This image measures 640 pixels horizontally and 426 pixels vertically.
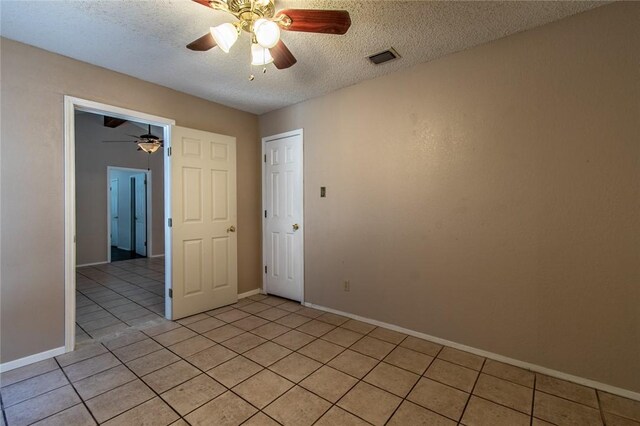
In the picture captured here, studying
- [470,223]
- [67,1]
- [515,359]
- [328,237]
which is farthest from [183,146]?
[515,359]

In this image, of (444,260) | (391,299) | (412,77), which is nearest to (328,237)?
(391,299)

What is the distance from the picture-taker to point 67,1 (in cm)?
184

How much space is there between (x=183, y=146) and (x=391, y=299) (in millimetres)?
2816

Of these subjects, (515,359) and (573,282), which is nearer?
(573,282)

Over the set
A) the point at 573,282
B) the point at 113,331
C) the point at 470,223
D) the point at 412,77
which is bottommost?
the point at 113,331

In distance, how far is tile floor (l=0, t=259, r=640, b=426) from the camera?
66.4 inches

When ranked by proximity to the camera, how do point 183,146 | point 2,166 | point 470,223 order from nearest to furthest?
point 2,166 < point 470,223 < point 183,146

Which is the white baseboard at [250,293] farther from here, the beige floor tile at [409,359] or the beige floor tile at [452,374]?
the beige floor tile at [452,374]

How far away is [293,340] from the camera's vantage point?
2664 mm

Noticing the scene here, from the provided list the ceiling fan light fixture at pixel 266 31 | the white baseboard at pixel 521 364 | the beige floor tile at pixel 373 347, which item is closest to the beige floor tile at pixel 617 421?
the white baseboard at pixel 521 364

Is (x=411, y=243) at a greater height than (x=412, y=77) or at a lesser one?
lesser

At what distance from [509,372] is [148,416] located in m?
2.47

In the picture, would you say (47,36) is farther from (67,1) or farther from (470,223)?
(470,223)

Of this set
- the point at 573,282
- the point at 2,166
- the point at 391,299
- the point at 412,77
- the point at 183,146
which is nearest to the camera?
the point at 573,282
